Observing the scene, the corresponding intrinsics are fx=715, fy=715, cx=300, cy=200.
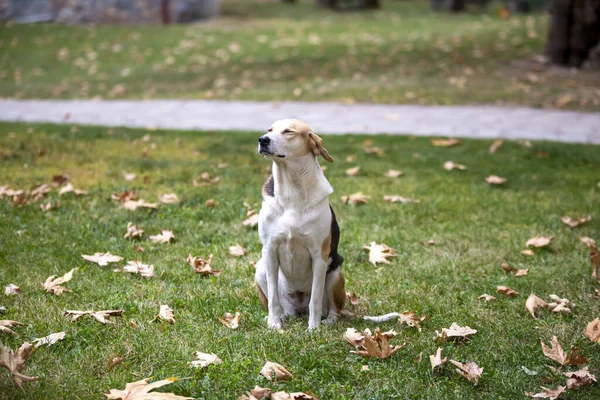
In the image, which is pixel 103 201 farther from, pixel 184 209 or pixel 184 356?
pixel 184 356

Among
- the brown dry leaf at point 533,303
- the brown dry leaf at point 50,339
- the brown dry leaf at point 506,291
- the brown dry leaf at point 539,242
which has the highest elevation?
the brown dry leaf at point 50,339

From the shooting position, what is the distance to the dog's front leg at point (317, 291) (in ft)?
12.6

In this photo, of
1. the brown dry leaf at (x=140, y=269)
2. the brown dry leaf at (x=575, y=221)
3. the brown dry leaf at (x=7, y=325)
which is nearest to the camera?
the brown dry leaf at (x=7, y=325)

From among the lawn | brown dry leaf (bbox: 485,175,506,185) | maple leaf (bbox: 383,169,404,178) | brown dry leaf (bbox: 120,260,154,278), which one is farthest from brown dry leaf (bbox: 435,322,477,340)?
maple leaf (bbox: 383,169,404,178)

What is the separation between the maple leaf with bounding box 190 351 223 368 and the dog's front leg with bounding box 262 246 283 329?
48cm

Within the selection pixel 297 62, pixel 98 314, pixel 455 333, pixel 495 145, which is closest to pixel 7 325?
pixel 98 314

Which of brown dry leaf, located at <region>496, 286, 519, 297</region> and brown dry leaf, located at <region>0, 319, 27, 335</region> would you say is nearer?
brown dry leaf, located at <region>0, 319, 27, 335</region>

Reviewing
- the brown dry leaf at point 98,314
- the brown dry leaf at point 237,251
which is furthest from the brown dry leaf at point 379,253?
the brown dry leaf at point 98,314

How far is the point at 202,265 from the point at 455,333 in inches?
73.2

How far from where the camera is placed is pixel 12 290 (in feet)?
14.4

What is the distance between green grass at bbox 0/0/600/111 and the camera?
450 inches

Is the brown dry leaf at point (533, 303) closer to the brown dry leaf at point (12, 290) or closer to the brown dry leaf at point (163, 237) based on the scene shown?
the brown dry leaf at point (163, 237)

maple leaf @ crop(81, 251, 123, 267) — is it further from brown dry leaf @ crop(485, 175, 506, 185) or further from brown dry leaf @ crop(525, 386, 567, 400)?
brown dry leaf @ crop(485, 175, 506, 185)

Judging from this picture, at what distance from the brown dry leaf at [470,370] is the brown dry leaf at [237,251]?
206 centimetres
